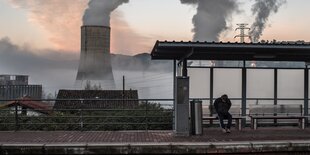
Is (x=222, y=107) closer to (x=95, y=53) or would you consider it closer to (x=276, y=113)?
(x=276, y=113)

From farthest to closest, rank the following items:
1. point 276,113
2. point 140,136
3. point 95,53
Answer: point 95,53, point 276,113, point 140,136

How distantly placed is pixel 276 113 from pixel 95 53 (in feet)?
132

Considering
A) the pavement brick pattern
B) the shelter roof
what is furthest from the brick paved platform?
the shelter roof

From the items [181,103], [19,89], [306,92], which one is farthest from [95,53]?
[19,89]

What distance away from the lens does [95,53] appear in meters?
53.4

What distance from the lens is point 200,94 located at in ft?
49.7

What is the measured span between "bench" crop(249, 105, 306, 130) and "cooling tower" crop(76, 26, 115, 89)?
39.1 m

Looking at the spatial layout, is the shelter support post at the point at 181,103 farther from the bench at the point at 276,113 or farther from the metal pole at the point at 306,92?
the metal pole at the point at 306,92

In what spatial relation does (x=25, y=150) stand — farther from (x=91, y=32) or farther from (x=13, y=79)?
(x=13, y=79)

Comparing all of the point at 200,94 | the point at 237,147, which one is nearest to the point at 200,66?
the point at 200,94

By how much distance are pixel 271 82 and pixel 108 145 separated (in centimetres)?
803

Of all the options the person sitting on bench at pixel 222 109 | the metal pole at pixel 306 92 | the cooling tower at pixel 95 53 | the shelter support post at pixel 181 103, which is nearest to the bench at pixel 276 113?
the metal pole at pixel 306 92

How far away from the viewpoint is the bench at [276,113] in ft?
46.4

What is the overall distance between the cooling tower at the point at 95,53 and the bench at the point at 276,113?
39.1 m
